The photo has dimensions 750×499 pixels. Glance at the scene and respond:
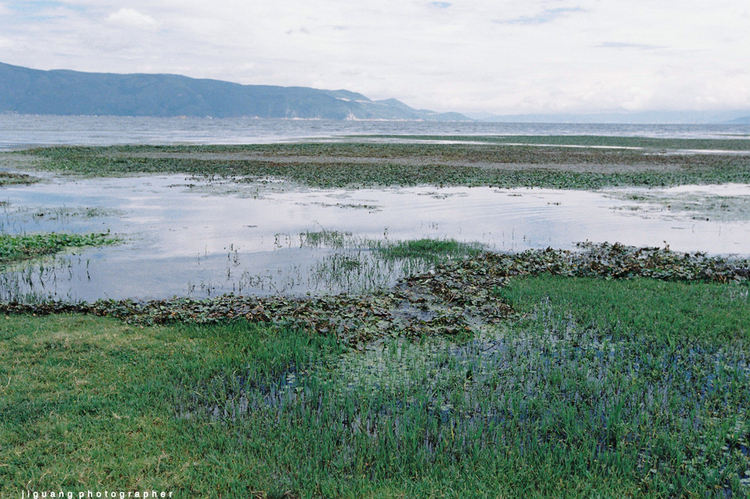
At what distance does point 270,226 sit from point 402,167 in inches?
972

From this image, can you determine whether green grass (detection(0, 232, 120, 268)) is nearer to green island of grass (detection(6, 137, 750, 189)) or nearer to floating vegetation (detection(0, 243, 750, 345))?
floating vegetation (detection(0, 243, 750, 345))

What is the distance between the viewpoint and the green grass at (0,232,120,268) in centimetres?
1606

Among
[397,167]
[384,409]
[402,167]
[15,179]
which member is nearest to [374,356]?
[384,409]

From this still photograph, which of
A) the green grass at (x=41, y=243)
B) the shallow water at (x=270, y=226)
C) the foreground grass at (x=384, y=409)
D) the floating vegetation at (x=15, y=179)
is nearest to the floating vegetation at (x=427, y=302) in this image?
the foreground grass at (x=384, y=409)

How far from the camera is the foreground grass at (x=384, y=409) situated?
5996 millimetres

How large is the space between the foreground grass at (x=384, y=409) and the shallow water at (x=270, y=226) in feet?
12.2

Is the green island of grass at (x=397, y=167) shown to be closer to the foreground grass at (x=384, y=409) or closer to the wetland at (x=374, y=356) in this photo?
the wetland at (x=374, y=356)

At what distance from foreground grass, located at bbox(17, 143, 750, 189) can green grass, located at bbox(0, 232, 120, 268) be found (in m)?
17.3

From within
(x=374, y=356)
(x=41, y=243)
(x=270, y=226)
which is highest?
(x=270, y=226)

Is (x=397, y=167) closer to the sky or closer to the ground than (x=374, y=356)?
closer to the sky

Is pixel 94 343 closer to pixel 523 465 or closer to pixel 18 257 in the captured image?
pixel 523 465

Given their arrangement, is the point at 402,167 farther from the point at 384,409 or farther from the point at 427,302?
the point at 384,409

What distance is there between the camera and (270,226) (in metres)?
21.8

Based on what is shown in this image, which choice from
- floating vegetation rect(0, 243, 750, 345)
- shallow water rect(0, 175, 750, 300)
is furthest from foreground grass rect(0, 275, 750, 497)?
shallow water rect(0, 175, 750, 300)
